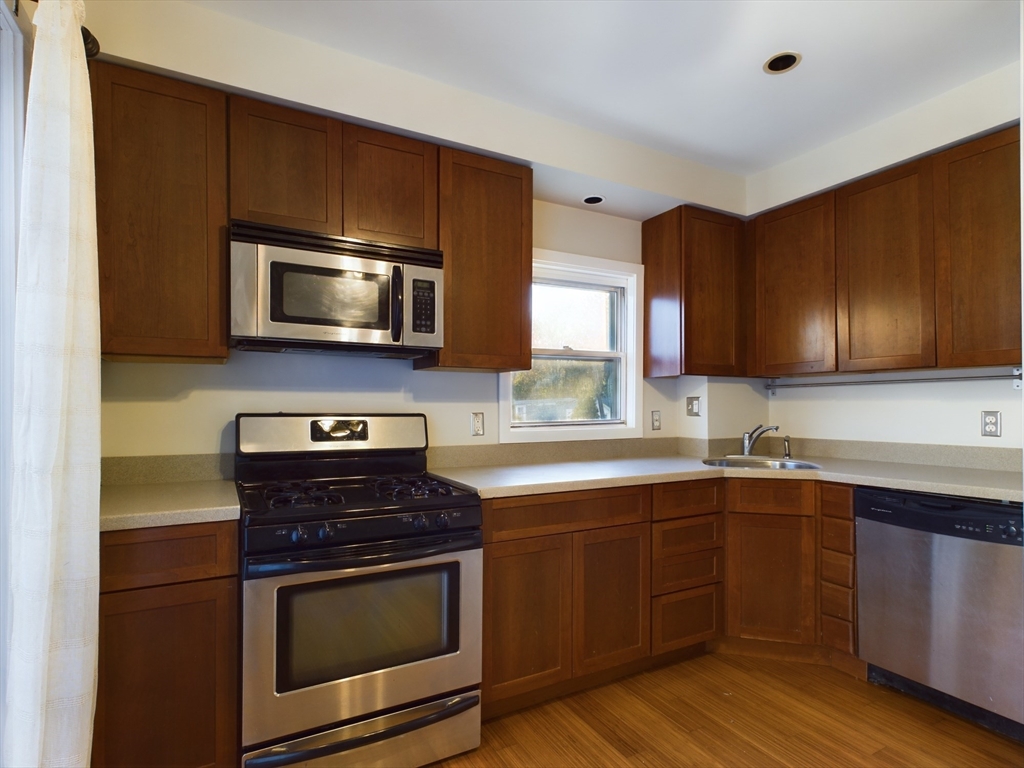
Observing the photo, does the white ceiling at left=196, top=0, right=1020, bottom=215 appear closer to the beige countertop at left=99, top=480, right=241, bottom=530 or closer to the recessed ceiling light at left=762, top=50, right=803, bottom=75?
the recessed ceiling light at left=762, top=50, right=803, bottom=75

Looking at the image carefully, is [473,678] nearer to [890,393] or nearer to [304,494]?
[304,494]

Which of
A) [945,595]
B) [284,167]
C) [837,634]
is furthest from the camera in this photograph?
[837,634]

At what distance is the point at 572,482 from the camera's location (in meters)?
2.26

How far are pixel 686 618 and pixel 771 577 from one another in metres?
0.45

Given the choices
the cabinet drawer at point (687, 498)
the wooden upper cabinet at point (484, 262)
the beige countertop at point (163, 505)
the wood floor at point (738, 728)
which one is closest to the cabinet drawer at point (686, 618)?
the wood floor at point (738, 728)

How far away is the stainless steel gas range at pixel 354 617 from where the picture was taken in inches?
65.8

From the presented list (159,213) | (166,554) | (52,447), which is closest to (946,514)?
(166,554)

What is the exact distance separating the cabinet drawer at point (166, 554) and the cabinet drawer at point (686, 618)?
1771mm

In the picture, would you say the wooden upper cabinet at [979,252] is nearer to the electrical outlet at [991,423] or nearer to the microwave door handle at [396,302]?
the electrical outlet at [991,423]

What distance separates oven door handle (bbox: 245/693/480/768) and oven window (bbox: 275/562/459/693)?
17cm

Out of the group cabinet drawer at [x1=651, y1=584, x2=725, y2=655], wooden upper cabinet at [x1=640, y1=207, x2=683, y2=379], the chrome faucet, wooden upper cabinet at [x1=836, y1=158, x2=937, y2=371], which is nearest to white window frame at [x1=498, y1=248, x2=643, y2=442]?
wooden upper cabinet at [x1=640, y1=207, x2=683, y2=379]

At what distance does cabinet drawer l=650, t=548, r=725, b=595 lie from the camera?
252 centimetres

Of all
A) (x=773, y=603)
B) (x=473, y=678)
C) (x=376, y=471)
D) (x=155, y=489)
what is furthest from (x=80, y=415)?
(x=773, y=603)

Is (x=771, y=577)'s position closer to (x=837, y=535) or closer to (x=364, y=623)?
(x=837, y=535)
